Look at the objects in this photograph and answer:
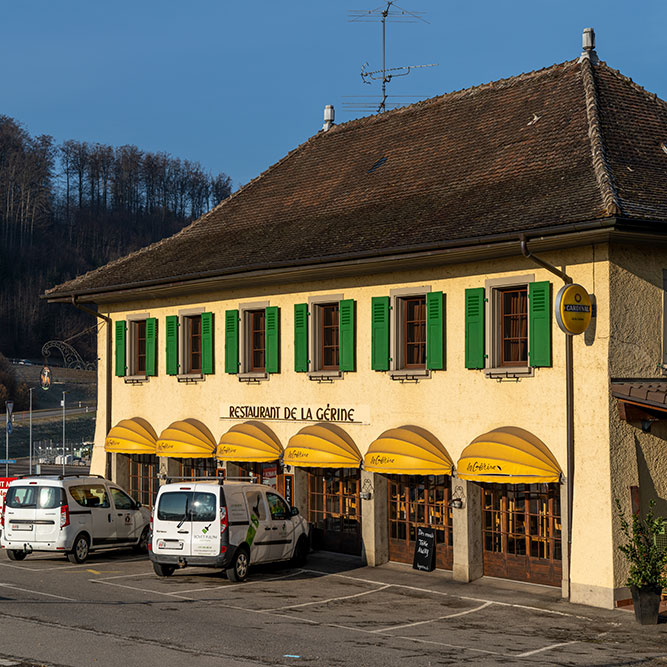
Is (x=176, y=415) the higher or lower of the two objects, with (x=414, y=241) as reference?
lower

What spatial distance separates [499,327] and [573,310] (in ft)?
9.03

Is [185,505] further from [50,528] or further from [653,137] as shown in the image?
[653,137]

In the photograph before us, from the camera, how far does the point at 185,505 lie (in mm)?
22047

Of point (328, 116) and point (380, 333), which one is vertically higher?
point (328, 116)

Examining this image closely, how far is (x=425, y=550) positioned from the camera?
23859mm

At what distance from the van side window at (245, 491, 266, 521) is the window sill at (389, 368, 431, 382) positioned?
3713 millimetres

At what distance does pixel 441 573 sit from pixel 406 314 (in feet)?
17.4

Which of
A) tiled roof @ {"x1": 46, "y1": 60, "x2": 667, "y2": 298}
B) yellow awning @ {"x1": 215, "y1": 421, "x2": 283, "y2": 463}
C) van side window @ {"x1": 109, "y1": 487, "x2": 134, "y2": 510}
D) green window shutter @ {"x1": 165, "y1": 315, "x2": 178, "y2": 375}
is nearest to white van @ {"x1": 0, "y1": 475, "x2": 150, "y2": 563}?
van side window @ {"x1": 109, "y1": 487, "x2": 134, "y2": 510}

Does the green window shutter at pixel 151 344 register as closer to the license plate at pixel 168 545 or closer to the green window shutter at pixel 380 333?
the green window shutter at pixel 380 333

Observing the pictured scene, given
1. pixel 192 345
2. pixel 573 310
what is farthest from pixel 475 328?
pixel 192 345

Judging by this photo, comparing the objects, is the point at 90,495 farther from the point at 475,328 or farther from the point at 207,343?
the point at 475,328

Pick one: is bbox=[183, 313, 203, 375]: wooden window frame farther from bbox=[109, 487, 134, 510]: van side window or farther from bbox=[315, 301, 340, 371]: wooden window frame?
bbox=[315, 301, 340, 371]: wooden window frame

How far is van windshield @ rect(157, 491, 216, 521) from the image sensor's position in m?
21.8

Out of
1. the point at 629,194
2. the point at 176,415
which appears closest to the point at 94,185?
the point at 176,415
